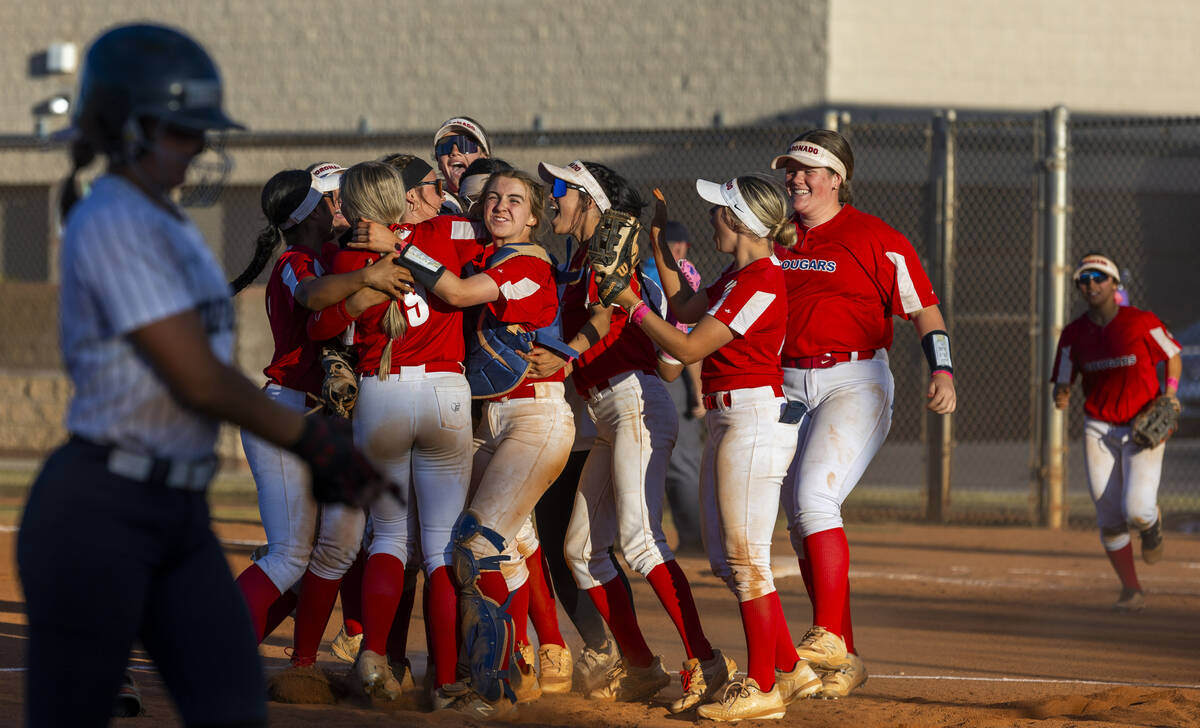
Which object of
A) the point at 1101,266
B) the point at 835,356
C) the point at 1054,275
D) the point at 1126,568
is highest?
the point at 835,356

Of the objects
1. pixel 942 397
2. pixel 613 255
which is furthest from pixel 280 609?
pixel 942 397

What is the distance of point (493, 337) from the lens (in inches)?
208

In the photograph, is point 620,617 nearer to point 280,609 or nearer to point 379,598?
point 379,598

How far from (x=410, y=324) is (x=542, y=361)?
0.50m

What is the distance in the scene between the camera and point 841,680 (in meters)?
5.53

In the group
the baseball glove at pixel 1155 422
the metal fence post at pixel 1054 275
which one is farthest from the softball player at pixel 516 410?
the metal fence post at pixel 1054 275

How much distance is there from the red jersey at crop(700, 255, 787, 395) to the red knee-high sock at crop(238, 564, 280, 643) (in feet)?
5.81

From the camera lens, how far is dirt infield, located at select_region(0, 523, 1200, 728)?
5.21m

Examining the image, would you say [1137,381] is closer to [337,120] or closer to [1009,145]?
[1009,145]

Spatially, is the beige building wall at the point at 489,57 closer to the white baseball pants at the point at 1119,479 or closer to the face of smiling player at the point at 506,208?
the white baseball pants at the point at 1119,479

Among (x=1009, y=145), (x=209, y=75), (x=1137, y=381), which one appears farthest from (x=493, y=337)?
(x=1009, y=145)

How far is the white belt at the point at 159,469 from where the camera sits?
2.66 m

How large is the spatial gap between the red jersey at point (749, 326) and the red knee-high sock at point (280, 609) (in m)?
1.81

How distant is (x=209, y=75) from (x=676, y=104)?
15176 millimetres
